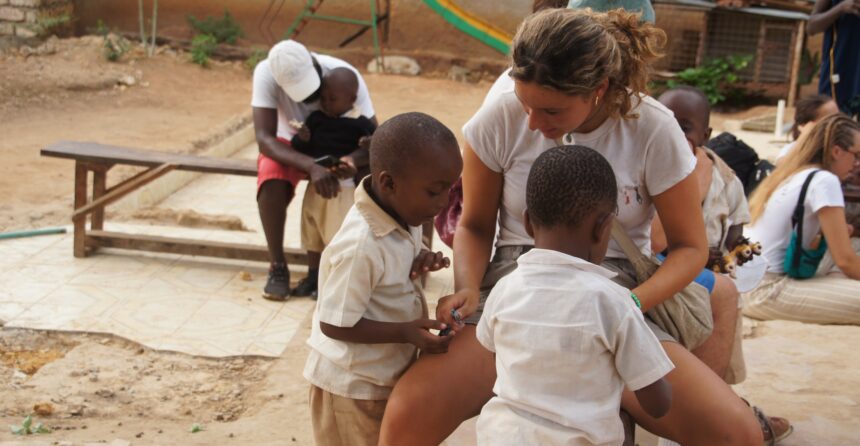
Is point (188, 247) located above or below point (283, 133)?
below

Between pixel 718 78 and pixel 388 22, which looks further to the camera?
pixel 388 22

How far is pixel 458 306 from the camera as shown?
2.54 m

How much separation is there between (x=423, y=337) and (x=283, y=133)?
290cm

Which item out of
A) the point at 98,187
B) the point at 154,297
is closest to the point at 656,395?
the point at 154,297

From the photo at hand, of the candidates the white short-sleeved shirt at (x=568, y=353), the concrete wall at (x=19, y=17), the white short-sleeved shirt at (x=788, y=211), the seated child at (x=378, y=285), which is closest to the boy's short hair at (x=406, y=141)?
the seated child at (x=378, y=285)

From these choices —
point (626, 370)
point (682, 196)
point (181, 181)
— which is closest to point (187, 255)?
point (181, 181)

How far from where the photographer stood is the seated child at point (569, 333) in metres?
2.03

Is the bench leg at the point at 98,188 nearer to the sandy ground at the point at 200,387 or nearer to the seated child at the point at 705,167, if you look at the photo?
the sandy ground at the point at 200,387

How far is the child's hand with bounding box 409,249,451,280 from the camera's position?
2.50m

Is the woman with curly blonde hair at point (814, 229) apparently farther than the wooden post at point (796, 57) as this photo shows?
No

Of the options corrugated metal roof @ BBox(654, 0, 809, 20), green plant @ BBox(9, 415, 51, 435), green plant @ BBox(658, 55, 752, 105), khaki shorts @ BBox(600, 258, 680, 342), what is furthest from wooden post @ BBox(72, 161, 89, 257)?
corrugated metal roof @ BBox(654, 0, 809, 20)

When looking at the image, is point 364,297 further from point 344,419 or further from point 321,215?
point 321,215

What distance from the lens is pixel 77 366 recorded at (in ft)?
13.6

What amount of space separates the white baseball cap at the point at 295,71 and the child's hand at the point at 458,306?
2.41 meters
